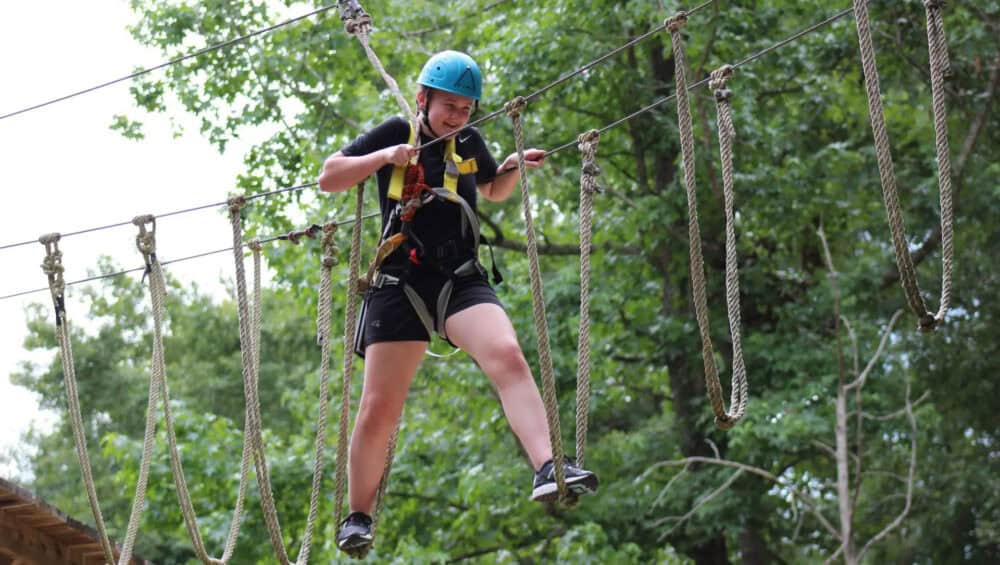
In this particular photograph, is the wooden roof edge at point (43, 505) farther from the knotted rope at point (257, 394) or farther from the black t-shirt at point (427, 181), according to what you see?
the black t-shirt at point (427, 181)

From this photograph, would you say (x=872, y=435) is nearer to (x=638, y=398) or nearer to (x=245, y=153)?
(x=638, y=398)

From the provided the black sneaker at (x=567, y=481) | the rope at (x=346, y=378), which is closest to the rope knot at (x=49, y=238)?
the rope at (x=346, y=378)

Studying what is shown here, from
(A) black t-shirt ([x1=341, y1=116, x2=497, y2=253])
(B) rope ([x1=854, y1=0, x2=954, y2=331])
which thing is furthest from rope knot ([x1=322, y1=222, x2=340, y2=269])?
(B) rope ([x1=854, y1=0, x2=954, y2=331])

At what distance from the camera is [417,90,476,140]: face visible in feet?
12.6

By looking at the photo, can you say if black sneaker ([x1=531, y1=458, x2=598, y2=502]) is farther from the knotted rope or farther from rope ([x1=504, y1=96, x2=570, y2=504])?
the knotted rope

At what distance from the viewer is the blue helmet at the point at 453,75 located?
377 centimetres

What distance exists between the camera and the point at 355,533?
3.86m

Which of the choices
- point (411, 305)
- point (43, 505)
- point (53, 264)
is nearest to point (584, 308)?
point (411, 305)

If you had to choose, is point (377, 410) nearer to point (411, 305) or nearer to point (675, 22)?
point (411, 305)

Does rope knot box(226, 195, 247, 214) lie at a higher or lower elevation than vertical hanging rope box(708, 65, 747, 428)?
higher

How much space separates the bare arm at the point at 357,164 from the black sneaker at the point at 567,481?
0.85 meters

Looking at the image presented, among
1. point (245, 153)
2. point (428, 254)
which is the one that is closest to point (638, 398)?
point (245, 153)

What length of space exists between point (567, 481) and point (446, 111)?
1.03 metres

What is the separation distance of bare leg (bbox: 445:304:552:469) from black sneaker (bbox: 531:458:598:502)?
0.12 ft
